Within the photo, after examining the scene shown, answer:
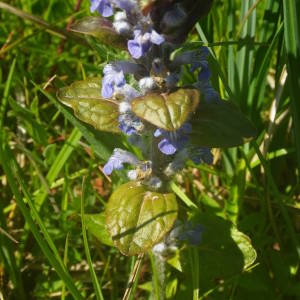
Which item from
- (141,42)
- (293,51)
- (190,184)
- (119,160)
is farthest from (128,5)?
(190,184)

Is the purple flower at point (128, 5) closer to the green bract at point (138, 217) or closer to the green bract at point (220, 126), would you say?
the green bract at point (220, 126)

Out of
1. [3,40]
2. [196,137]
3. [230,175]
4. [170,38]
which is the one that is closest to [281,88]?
[230,175]

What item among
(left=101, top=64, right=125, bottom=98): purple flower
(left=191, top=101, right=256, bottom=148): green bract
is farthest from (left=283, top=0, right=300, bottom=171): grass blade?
(left=101, top=64, right=125, bottom=98): purple flower

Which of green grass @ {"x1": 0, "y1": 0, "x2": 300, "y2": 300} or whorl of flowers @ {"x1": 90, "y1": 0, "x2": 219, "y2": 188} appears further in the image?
green grass @ {"x1": 0, "y1": 0, "x2": 300, "y2": 300}

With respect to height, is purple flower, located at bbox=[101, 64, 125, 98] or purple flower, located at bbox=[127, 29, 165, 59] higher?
purple flower, located at bbox=[127, 29, 165, 59]

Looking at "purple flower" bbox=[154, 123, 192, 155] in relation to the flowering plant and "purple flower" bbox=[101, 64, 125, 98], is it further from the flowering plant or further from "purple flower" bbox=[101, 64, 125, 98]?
"purple flower" bbox=[101, 64, 125, 98]

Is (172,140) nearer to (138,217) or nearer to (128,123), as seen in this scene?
(128,123)

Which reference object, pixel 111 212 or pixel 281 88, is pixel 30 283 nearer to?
pixel 111 212
